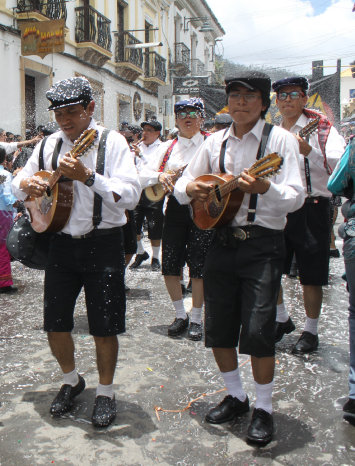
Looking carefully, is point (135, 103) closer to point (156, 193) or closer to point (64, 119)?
point (156, 193)

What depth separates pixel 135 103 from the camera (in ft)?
78.3

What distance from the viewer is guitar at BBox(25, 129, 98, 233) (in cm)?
288

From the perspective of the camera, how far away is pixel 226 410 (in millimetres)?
3146

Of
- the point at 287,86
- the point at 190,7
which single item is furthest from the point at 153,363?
the point at 190,7

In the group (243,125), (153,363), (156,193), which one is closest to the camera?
(243,125)

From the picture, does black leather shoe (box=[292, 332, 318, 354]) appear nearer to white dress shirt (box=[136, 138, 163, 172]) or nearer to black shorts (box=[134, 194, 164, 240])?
black shorts (box=[134, 194, 164, 240])

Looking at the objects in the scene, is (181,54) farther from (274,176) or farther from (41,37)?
(274,176)

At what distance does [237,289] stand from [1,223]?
4267 millimetres

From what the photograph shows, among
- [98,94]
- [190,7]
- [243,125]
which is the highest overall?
[190,7]

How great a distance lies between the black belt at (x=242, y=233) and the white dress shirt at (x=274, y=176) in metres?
0.03

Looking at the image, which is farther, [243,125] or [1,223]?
[1,223]

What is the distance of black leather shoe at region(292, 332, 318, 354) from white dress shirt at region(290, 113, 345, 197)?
3.92 ft

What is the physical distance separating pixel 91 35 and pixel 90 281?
1706 centimetres

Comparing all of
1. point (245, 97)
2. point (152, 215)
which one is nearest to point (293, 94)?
point (245, 97)
